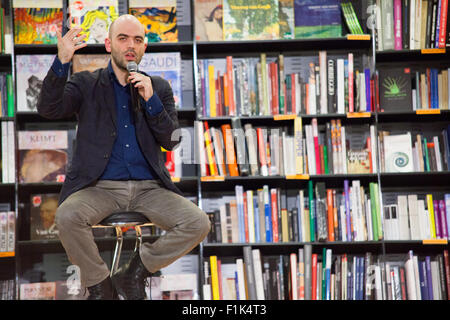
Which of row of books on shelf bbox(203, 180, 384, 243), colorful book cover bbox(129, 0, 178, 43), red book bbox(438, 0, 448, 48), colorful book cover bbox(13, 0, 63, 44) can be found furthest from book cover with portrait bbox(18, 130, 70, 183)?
red book bbox(438, 0, 448, 48)

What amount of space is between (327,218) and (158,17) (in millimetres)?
1741

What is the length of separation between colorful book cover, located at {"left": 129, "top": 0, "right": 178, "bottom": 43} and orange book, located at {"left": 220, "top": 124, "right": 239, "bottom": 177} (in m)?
0.72

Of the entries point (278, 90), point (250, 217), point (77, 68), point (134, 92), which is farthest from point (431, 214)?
point (77, 68)

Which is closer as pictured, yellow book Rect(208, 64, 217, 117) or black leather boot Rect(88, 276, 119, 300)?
black leather boot Rect(88, 276, 119, 300)

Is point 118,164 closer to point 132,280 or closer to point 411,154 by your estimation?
point 132,280

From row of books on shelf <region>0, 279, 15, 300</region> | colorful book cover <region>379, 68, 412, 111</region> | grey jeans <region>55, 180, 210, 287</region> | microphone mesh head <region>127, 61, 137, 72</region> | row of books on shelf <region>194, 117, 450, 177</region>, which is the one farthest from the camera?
colorful book cover <region>379, 68, 412, 111</region>

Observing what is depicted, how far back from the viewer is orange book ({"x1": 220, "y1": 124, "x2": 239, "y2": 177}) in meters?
3.96

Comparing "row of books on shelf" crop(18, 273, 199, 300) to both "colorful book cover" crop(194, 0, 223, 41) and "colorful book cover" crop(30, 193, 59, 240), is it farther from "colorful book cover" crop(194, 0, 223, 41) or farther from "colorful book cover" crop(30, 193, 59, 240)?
"colorful book cover" crop(194, 0, 223, 41)

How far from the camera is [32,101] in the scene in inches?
155

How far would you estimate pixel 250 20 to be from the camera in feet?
13.4

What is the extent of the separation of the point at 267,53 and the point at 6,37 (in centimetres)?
176

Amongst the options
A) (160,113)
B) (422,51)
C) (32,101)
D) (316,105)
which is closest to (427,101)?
(422,51)

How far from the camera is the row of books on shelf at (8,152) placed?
3.86m

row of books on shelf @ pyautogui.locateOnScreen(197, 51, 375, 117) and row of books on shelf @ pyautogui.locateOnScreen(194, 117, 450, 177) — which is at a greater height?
row of books on shelf @ pyautogui.locateOnScreen(197, 51, 375, 117)
